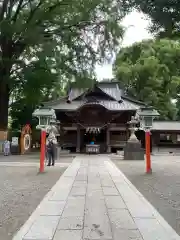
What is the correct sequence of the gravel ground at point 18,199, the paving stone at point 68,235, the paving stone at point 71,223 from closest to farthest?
the paving stone at point 68,235 → the paving stone at point 71,223 → the gravel ground at point 18,199

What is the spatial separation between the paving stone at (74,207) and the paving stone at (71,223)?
0.24 m

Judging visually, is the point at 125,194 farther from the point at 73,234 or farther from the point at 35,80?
the point at 35,80

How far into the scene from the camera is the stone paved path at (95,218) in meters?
4.99

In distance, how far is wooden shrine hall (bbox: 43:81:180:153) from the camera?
102ft

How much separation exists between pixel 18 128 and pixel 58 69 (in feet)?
38.0

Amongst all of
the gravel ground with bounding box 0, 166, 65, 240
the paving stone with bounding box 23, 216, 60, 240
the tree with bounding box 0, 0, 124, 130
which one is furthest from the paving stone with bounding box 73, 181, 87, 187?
→ the tree with bounding box 0, 0, 124, 130

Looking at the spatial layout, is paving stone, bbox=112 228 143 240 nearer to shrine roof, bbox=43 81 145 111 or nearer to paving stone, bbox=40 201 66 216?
paving stone, bbox=40 201 66 216

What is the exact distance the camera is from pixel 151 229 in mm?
5336

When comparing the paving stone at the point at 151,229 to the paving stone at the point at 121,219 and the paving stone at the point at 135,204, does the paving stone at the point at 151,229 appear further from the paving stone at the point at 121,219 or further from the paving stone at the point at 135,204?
the paving stone at the point at 135,204

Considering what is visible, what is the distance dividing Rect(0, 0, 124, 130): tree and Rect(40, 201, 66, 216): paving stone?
1864cm

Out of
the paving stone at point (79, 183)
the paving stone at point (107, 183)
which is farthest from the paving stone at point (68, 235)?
the paving stone at point (107, 183)

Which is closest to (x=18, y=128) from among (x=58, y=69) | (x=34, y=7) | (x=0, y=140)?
(x=0, y=140)

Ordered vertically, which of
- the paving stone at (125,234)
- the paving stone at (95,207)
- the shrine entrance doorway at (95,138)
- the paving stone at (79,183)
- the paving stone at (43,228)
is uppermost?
the shrine entrance doorway at (95,138)

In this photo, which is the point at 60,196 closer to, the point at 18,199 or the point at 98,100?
the point at 18,199
